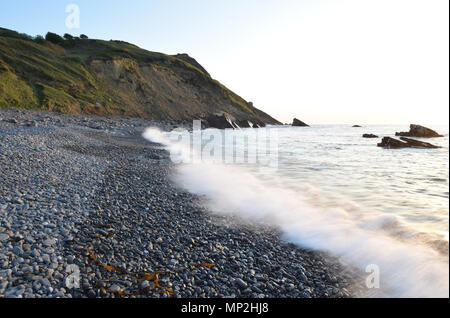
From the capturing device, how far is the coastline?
466 cm

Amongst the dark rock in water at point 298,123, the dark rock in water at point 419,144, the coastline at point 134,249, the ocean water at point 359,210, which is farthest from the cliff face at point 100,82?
the dark rock in water at point 419,144

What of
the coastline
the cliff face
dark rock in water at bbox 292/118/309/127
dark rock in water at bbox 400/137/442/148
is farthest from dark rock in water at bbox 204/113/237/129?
the coastline

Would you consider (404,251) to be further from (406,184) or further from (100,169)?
(100,169)

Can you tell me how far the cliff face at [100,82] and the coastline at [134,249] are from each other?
117 feet

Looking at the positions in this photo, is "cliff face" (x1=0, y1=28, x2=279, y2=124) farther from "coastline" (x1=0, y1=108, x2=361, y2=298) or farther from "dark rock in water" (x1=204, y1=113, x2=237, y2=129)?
"coastline" (x1=0, y1=108, x2=361, y2=298)

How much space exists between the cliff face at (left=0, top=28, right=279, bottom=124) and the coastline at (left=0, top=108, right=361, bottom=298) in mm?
35553

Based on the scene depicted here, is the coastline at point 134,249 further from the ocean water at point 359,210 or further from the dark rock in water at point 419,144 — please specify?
the dark rock in water at point 419,144

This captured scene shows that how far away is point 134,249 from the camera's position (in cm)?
582

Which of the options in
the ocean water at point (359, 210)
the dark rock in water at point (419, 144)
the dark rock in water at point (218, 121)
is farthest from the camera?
the dark rock in water at point (218, 121)

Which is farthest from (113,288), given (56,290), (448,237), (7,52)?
(7,52)

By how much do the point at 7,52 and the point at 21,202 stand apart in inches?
2357

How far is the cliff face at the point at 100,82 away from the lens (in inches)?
1656

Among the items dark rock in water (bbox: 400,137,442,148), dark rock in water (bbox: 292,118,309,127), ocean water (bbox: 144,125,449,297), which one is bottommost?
ocean water (bbox: 144,125,449,297)

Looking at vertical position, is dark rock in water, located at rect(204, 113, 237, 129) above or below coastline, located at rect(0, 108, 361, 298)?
above
